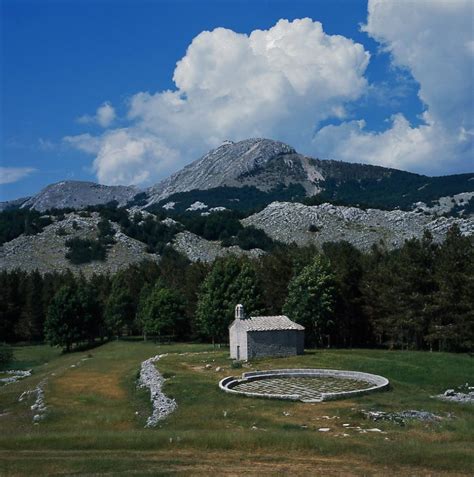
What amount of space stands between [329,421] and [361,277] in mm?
54569

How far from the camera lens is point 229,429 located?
36.4m

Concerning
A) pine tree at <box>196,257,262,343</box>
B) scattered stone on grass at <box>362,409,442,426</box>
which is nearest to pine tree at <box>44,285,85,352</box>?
pine tree at <box>196,257,262,343</box>

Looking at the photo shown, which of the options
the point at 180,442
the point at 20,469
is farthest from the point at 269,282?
the point at 20,469

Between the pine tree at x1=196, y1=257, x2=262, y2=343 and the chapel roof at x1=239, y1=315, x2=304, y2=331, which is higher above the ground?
the pine tree at x1=196, y1=257, x2=262, y2=343

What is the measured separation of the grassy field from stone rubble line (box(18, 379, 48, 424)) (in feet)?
1.96

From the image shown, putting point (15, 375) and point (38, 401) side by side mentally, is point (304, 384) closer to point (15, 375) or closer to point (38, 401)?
point (38, 401)

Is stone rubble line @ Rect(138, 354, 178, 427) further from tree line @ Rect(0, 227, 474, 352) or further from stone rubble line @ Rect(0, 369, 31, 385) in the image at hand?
tree line @ Rect(0, 227, 474, 352)

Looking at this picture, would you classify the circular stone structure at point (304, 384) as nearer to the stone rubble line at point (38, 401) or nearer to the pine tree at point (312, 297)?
the stone rubble line at point (38, 401)

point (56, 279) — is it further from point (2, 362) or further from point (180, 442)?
point (180, 442)

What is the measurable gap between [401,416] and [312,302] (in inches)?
1711

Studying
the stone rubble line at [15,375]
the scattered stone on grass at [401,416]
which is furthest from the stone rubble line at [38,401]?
the scattered stone on grass at [401,416]

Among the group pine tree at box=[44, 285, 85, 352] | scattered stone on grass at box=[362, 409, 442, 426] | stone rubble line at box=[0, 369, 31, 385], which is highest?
pine tree at box=[44, 285, 85, 352]

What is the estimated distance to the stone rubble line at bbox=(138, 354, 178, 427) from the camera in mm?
41094

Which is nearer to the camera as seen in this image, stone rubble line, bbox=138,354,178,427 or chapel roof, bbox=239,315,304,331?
stone rubble line, bbox=138,354,178,427
